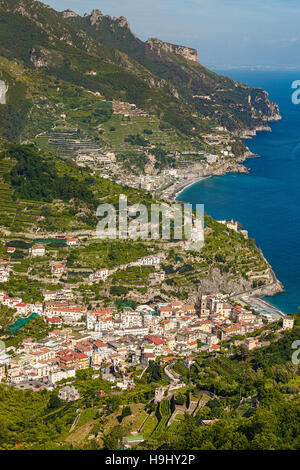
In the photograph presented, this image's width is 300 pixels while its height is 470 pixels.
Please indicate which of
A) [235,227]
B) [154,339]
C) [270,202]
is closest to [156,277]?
[154,339]

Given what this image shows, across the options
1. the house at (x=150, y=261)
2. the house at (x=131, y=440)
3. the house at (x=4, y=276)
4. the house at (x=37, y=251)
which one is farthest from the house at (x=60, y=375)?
the house at (x=150, y=261)

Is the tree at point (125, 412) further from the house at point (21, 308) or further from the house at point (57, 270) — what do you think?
the house at point (57, 270)

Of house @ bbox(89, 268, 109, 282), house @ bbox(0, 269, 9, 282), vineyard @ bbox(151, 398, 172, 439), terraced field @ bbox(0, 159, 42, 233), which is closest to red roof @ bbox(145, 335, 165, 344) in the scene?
vineyard @ bbox(151, 398, 172, 439)

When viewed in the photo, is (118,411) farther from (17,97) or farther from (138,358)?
(17,97)

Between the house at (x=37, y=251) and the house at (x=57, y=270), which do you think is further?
the house at (x=37, y=251)

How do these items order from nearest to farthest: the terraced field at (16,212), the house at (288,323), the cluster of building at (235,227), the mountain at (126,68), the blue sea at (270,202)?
the house at (288,323), the terraced field at (16,212), the blue sea at (270,202), the cluster of building at (235,227), the mountain at (126,68)

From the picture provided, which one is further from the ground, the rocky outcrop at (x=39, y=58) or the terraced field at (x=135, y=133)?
the rocky outcrop at (x=39, y=58)

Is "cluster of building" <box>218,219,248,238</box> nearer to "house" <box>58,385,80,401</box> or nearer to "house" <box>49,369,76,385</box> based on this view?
"house" <box>49,369,76,385</box>

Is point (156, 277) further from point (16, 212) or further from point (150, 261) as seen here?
point (16, 212)
